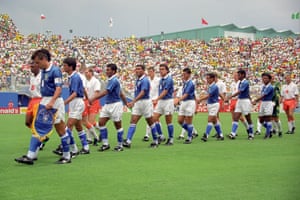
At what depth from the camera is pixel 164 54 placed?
43.8 meters

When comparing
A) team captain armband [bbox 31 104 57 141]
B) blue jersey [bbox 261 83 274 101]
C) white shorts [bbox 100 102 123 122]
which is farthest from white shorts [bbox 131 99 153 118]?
blue jersey [bbox 261 83 274 101]

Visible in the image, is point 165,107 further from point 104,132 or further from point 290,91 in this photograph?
point 290,91

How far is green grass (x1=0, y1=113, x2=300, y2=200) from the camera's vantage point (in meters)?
5.66

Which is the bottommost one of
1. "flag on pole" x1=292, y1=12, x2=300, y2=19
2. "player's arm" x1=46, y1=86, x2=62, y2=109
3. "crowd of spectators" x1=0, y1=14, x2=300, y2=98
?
"player's arm" x1=46, y1=86, x2=62, y2=109

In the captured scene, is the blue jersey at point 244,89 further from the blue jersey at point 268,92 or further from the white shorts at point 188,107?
the white shorts at point 188,107

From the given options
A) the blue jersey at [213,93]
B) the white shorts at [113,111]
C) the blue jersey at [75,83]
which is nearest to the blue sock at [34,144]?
the blue jersey at [75,83]

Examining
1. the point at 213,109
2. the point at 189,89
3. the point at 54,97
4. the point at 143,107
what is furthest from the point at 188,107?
the point at 54,97

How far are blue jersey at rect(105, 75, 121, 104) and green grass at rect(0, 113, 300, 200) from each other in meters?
1.22

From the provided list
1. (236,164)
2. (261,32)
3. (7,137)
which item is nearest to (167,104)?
(236,164)

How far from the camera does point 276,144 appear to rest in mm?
11867

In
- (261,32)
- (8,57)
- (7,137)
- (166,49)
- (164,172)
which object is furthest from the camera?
(261,32)

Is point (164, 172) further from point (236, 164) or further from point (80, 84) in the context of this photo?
point (80, 84)

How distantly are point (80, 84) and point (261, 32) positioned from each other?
1903 inches

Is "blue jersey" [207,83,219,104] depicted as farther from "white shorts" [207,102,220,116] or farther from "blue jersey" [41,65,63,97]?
"blue jersey" [41,65,63,97]
